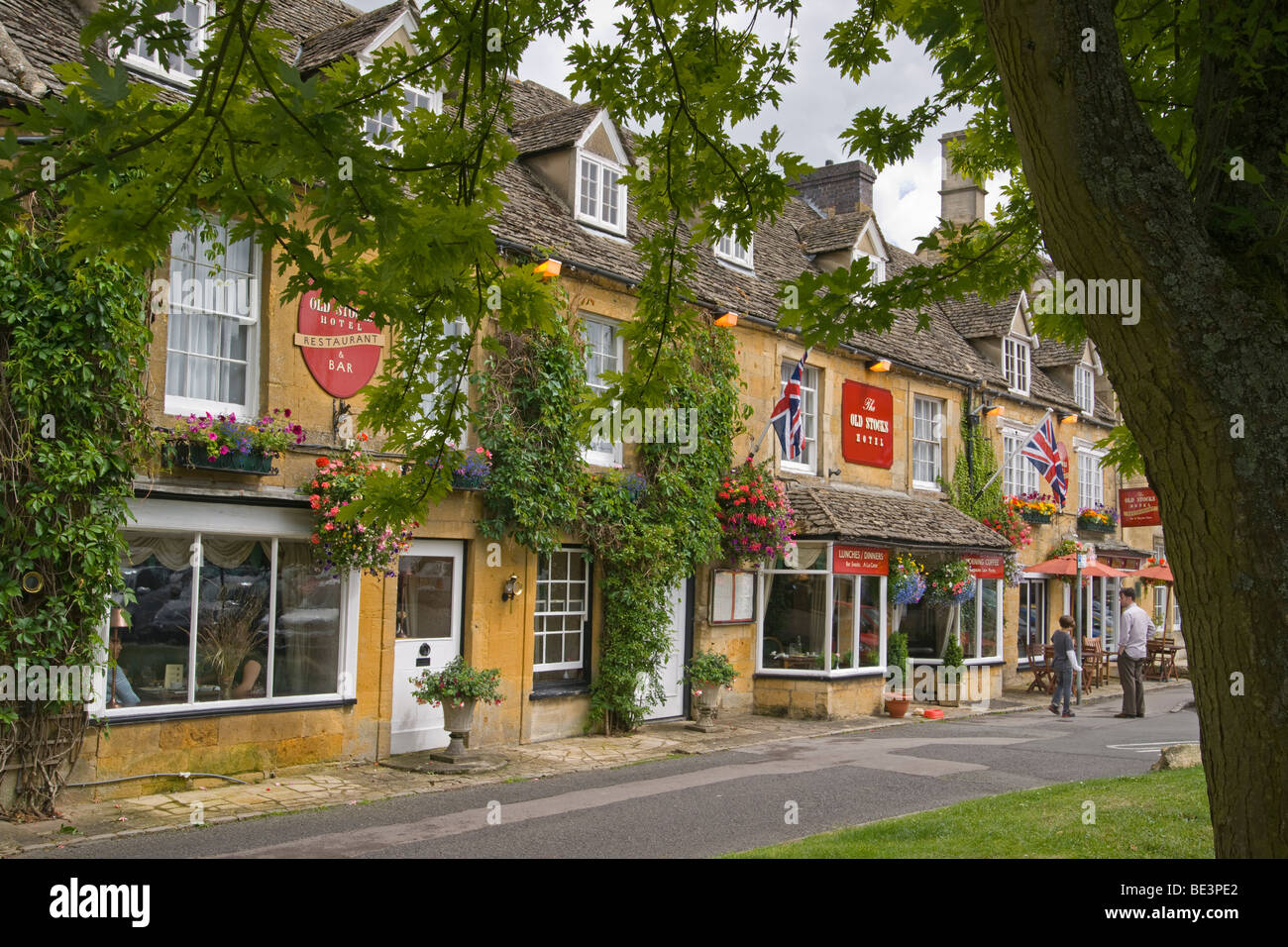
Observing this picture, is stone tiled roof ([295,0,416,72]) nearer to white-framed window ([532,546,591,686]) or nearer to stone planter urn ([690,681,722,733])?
white-framed window ([532,546,591,686])

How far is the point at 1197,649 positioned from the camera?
3299 millimetres

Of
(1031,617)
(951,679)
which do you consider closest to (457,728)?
(951,679)

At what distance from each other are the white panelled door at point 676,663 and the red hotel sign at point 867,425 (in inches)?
206

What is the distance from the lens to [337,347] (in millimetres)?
12156

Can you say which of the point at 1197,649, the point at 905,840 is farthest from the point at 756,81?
the point at 905,840

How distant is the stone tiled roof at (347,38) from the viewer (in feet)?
44.2

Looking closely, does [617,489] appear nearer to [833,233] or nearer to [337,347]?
[337,347]

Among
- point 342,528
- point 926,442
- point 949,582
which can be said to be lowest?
point 949,582

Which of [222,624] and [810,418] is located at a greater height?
[810,418]

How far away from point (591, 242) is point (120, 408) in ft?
25.1

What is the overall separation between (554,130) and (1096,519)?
18.4 meters

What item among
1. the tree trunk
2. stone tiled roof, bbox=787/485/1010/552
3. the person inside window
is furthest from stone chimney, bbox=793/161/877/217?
the tree trunk

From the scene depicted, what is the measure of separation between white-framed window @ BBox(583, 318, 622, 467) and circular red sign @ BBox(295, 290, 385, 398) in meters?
3.79

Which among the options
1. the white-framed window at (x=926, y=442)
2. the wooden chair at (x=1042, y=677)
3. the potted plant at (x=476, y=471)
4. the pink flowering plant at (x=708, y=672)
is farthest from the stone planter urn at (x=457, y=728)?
the wooden chair at (x=1042, y=677)
